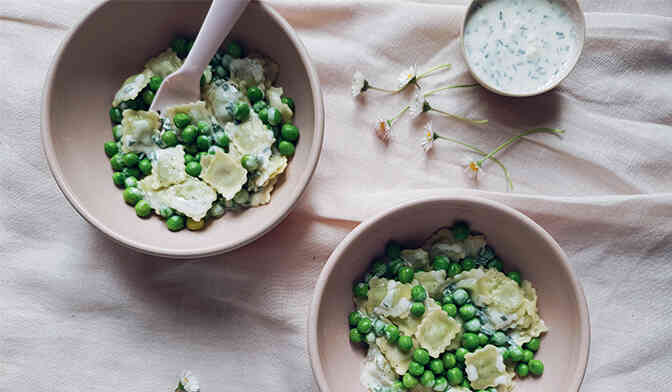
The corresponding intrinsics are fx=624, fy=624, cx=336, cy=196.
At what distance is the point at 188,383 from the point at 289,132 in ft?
3.31

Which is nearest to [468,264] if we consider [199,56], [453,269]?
[453,269]

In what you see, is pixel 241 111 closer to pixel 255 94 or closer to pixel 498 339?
pixel 255 94

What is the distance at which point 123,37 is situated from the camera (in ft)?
7.36

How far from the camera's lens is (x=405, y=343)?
2.11 m

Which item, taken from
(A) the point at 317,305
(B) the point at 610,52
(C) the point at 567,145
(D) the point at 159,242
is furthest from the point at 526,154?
(D) the point at 159,242

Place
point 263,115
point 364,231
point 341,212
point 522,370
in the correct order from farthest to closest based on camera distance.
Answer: point 341,212 < point 263,115 < point 522,370 < point 364,231

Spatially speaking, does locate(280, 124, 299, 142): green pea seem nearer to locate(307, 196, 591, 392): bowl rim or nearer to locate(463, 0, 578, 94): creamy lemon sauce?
locate(307, 196, 591, 392): bowl rim

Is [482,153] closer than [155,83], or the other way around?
[155,83]

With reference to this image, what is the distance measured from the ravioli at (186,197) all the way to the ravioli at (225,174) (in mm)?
38

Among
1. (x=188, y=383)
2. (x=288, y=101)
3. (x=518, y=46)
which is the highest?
(x=518, y=46)

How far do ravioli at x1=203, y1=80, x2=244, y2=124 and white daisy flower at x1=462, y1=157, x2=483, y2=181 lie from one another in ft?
2.92

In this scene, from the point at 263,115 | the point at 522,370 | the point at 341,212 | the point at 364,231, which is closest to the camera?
the point at 364,231

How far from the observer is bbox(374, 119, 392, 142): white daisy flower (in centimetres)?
237

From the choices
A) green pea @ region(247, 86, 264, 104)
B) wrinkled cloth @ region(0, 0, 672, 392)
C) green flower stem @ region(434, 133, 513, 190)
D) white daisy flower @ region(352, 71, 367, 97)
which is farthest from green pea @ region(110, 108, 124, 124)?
green flower stem @ region(434, 133, 513, 190)
